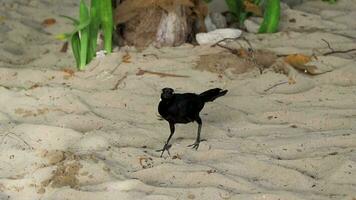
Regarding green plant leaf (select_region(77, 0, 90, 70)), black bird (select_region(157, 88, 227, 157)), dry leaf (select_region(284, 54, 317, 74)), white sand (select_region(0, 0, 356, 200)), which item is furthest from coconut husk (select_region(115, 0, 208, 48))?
black bird (select_region(157, 88, 227, 157))

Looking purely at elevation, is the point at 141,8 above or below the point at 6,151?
above

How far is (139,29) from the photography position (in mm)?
4895

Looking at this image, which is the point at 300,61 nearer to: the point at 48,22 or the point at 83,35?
the point at 83,35

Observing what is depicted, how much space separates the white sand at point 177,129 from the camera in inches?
123

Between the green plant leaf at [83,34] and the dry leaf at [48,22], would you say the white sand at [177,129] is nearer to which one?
the green plant leaf at [83,34]

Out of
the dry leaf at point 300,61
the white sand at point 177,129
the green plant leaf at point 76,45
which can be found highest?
the green plant leaf at point 76,45

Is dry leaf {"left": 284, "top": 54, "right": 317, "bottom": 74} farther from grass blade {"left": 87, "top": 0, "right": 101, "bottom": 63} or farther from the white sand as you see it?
grass blade {"left": 87, "top": 0, "right": 101, "bottom": 63}

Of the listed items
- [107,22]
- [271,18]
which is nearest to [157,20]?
[107,22]

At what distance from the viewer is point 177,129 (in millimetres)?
3771

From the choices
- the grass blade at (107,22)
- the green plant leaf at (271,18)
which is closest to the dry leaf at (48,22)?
the grass blade at (107,22)

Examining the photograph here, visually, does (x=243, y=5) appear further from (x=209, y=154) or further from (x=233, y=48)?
(x=209, y=154)

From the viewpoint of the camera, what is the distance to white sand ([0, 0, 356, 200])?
3115 mm

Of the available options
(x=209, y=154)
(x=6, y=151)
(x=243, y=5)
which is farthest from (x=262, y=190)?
(x=243, y=5)

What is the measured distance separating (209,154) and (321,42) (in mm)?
1774
